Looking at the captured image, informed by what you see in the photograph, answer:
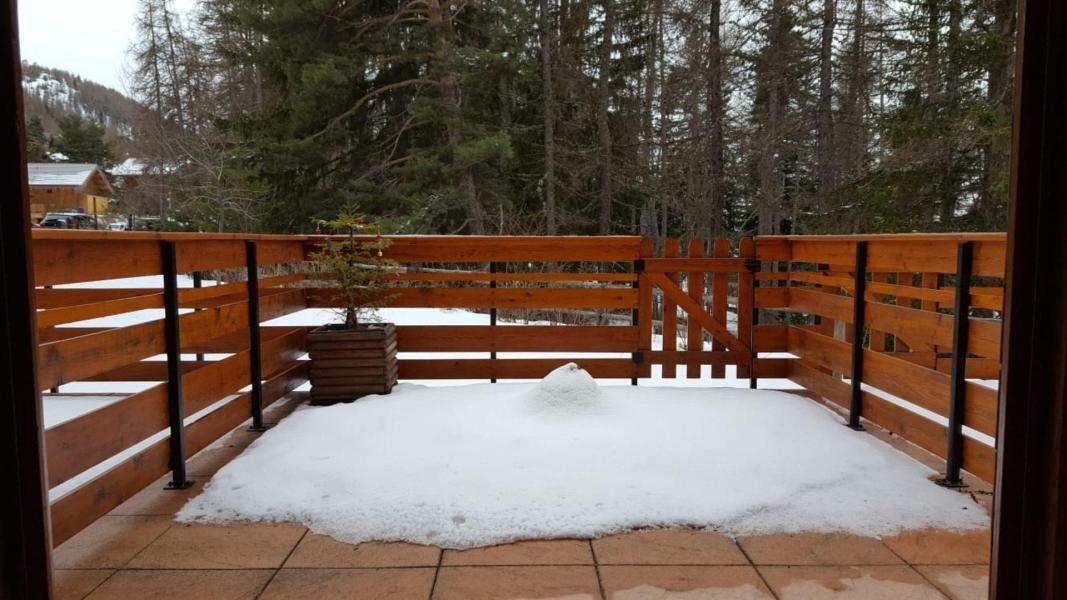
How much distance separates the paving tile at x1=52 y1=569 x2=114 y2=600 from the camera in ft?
6.11

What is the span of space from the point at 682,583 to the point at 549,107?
11.2m

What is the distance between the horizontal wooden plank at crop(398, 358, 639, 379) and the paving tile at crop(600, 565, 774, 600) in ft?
8.08

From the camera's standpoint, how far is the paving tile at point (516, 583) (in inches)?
73.9

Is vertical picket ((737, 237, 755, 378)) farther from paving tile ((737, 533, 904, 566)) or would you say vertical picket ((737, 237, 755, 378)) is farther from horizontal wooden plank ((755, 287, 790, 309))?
paving tile ((737, 533, 904, 566))

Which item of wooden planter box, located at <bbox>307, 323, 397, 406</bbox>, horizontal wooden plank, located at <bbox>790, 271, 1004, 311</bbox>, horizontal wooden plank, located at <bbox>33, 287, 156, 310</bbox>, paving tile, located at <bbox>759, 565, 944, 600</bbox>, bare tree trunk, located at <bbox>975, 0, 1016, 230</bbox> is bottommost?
paving tile, located at <bbox>759, 565, 944, 600</bbox>

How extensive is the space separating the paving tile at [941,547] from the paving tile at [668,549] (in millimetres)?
558

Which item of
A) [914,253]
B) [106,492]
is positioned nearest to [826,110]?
[914,253]

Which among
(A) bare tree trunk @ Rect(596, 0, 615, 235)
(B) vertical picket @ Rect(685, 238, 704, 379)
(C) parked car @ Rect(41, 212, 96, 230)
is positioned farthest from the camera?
(A) bare tree trunk @ Rect(596, 0, 615, 235)

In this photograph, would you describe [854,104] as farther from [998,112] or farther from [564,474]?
[564,474]

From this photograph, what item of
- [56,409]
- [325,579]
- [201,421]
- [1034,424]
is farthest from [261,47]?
[1034,424]

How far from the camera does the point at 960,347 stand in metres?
2.58

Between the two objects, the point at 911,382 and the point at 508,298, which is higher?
the point at 508,298

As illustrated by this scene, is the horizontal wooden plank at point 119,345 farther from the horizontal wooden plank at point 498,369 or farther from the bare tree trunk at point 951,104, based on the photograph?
the bare tree trunk at point 951,104

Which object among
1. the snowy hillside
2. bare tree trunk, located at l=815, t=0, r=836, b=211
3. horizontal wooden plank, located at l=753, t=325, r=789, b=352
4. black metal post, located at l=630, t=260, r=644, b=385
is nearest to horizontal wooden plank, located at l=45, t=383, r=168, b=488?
the snowy hillside
